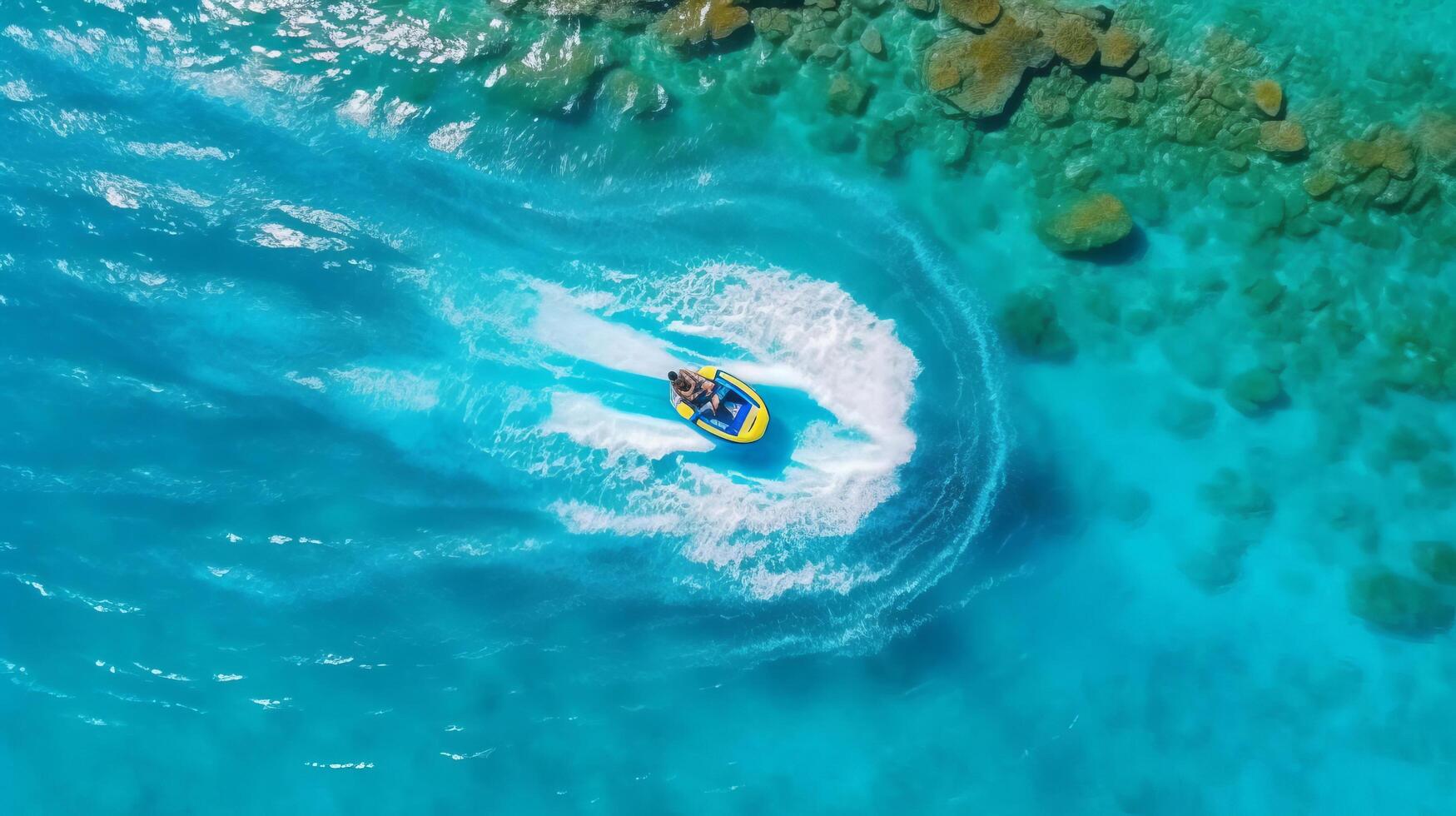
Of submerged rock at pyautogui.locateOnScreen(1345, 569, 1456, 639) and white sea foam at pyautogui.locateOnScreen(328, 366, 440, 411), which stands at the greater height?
submerged rock at pyautogui.locateOnScreen(1345, 569, 1456, 639)

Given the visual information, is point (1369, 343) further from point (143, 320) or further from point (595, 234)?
point (143, 320)

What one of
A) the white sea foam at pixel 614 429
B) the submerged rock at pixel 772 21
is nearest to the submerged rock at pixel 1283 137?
the submerged rock at pixel 772 21

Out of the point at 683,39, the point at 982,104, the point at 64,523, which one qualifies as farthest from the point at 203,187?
the point at 982,104

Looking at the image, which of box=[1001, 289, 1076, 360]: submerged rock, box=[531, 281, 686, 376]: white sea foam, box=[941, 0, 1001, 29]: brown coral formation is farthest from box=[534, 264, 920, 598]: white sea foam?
box=[941, 0, 1001, 29]: brown coral formation

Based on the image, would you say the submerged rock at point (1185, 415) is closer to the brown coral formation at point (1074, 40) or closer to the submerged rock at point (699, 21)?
the brown coral formation at point (1074, 40)

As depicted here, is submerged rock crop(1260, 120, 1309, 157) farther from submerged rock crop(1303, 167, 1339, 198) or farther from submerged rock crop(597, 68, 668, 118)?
submerged rock crop(597, 68, 668, 118)
